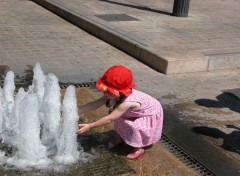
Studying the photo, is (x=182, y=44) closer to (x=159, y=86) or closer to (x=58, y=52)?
(x=159, y=86)

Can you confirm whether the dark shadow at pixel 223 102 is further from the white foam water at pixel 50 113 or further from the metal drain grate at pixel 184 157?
the white foam water at pixel 50 113

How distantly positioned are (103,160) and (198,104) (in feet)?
6.39

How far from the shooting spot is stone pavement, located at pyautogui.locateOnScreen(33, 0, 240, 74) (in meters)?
6.47

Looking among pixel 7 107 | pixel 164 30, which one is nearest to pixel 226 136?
pixel 7 107

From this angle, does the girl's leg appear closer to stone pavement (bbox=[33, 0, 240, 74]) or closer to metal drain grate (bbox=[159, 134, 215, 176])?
metal drain grate (bbox=[159, 134, 215, 176])

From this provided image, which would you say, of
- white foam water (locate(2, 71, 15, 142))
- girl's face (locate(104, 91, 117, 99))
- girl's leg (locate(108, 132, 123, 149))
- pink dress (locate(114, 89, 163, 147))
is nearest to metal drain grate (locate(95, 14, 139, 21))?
white foam water (locate(2, 71, 15, 142))

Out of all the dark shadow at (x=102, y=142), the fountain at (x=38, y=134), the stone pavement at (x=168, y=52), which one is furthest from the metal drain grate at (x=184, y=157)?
the fountain at (x=38, y=134)

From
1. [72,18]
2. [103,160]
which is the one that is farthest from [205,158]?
[72,18]

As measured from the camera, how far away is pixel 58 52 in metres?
6.75

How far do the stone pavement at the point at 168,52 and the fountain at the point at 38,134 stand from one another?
1.19 metres

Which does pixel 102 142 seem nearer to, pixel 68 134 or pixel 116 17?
pixel 68 134

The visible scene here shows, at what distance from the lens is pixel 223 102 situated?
5340 millimetres

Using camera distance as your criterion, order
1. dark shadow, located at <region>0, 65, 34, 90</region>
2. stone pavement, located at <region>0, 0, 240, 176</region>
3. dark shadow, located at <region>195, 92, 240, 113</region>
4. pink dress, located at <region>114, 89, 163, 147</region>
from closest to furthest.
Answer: pink dress, located at <region>114, 89, 163, 147</region> < stone pavement, located at <region>0, 0, 240, 176</region> < dark shadow, located at <region>195, 92, 240, 113</region> < dark shadow, located at <region>0, 65, 34, 90</region>

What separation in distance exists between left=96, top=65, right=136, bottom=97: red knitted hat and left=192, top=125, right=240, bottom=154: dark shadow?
1391mm
